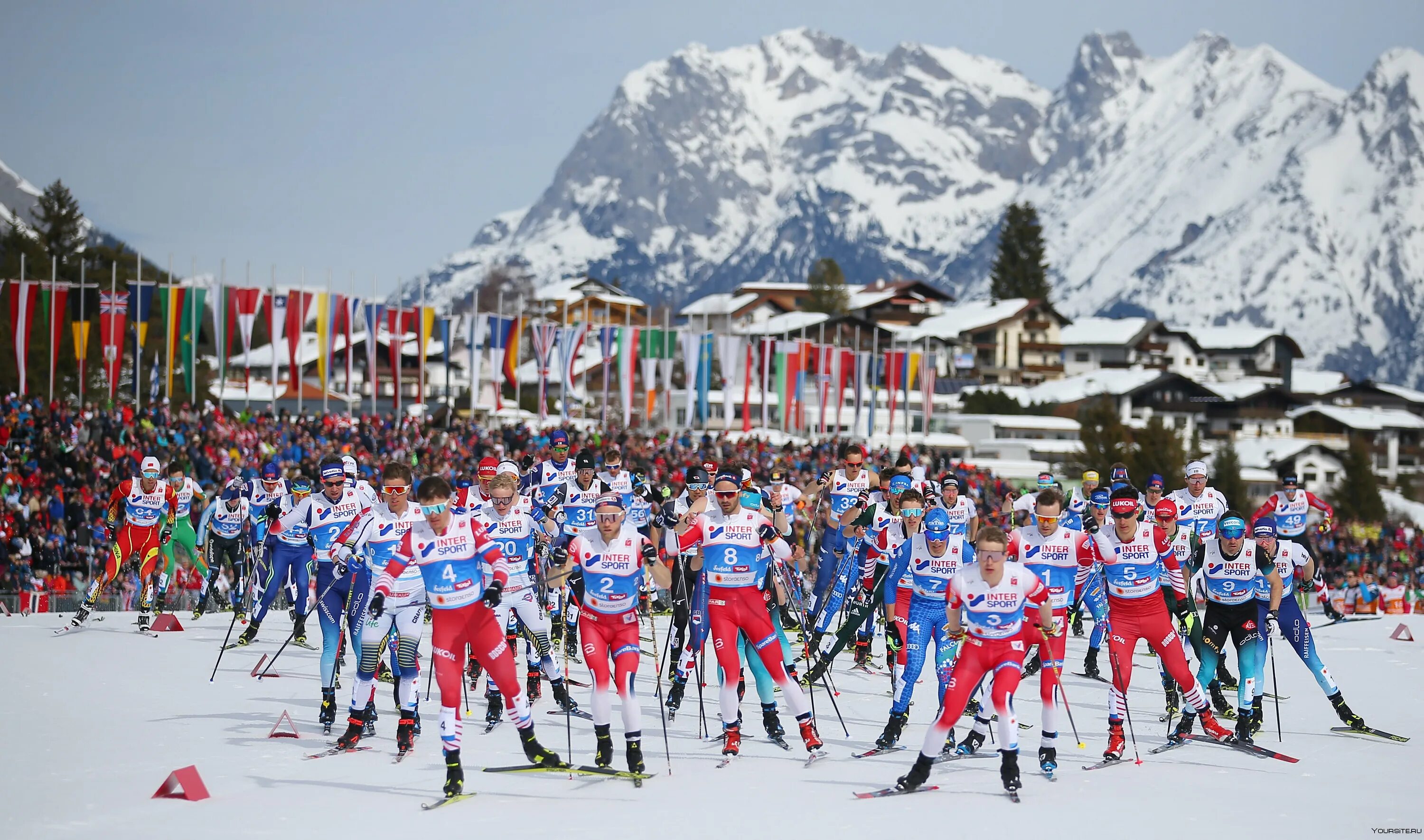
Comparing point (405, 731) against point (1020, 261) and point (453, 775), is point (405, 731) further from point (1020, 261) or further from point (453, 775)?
point (1020, 261)

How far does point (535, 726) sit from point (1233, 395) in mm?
90575

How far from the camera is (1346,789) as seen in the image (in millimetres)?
11578

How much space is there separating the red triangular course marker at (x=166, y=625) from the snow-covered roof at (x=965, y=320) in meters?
86.0

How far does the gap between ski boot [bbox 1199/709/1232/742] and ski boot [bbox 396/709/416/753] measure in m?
7.26

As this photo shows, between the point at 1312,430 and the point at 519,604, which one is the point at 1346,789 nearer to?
the point at 519,604

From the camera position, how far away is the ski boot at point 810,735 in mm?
12047

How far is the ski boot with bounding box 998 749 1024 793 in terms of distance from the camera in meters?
10.7

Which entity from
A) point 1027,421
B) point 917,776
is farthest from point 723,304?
point 917,776

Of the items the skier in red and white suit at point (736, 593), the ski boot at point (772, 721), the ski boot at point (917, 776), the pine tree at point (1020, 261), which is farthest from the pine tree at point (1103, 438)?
the pine tree at point (1020, 261)

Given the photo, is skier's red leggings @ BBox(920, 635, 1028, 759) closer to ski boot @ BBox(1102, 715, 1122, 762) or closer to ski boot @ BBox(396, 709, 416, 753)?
ski boot @ BBox(1102, 715, 1122, 762)

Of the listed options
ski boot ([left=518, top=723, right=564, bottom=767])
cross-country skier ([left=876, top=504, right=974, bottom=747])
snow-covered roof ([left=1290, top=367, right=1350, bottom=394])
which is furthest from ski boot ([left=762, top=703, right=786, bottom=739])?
snow-covered roof ([left=1290, top=367, right=1350, bottom=394])

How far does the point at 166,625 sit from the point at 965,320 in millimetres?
98377

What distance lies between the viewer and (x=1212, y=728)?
A: 13.1 metres

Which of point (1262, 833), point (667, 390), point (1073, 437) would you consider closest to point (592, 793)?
point (1262, 833)
